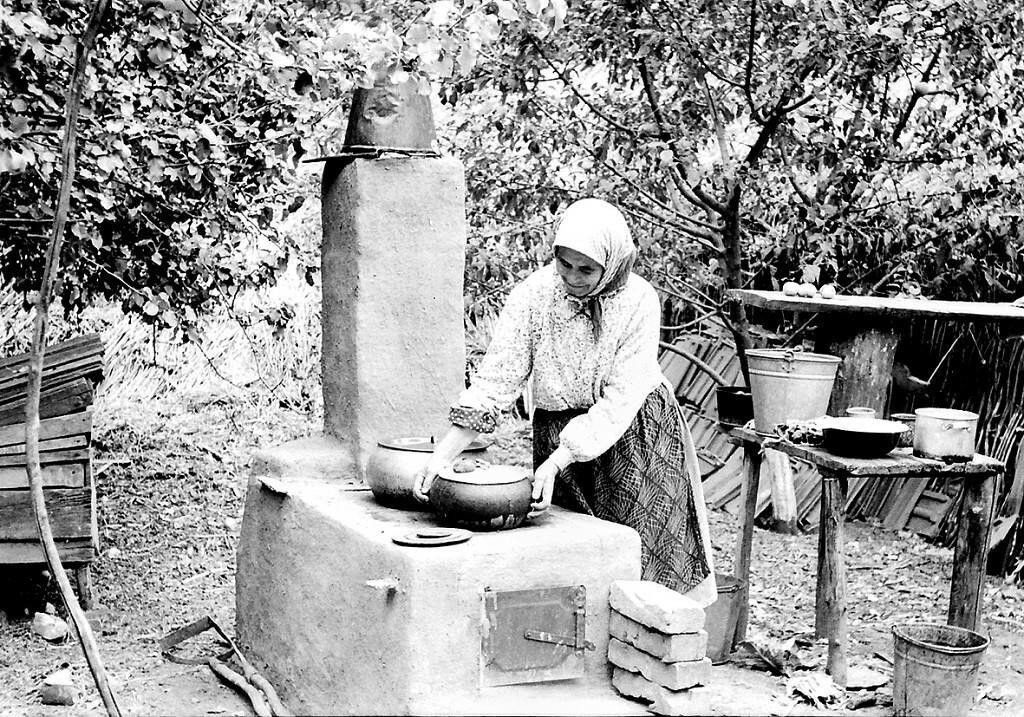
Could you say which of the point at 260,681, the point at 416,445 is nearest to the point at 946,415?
the point at 416,445

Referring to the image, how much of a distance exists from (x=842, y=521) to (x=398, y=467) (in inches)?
74.9

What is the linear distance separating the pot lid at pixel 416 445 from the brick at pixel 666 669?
0.94 metres

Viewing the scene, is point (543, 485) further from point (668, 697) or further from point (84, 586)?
point (84, 586)

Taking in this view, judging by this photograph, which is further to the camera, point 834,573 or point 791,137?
point 791,137

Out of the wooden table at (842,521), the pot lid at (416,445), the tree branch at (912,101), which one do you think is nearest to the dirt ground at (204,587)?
the wooden table at (842,521)

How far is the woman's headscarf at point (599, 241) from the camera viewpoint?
369 centimetres

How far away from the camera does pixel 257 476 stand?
4.64 metres

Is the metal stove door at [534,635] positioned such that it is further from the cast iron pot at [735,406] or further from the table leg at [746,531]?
the cast iron pot at [735,406]

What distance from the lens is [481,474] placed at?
12.1 ft

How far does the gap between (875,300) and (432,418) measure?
7.12 ft

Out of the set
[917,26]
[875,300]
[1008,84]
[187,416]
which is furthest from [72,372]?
[1008,84]

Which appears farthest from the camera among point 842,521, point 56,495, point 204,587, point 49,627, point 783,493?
point 783,493

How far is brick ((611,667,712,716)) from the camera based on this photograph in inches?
137

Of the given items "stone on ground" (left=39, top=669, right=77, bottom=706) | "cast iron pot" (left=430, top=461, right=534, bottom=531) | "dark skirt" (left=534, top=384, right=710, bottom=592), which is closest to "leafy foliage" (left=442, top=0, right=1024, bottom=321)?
"dark skirt" (left=534, top=384, right=710, bottom=592)
